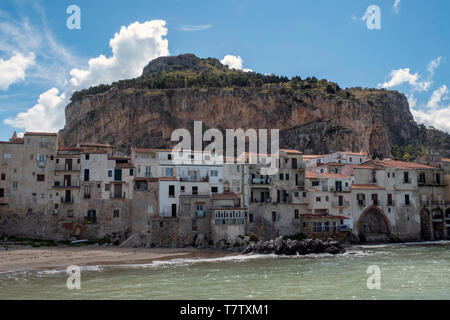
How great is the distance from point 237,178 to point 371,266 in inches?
863

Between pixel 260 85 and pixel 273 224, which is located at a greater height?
pixel 260 85

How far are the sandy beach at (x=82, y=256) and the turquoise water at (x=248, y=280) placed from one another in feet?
9.59

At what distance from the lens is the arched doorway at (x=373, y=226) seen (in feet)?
192

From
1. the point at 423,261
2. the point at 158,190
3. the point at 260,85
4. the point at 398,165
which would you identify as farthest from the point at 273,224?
the point at 260,85

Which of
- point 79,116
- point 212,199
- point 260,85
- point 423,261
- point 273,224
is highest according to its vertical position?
point 260,85

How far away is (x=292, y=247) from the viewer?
4669 cm

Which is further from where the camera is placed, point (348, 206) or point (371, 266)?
point (348, 206)

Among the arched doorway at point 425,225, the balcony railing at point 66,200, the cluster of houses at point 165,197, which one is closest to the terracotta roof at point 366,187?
the cluster of houses at point 165,197

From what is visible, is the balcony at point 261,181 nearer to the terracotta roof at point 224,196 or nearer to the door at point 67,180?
the terracotta roof at point 224,196

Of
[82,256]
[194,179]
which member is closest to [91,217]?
[82,256]

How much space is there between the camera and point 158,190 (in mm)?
50125

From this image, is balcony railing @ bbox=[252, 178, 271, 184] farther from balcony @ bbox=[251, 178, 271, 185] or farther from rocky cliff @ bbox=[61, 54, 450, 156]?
rocky cliff @ bbox=[61, 54, 450, 156]
